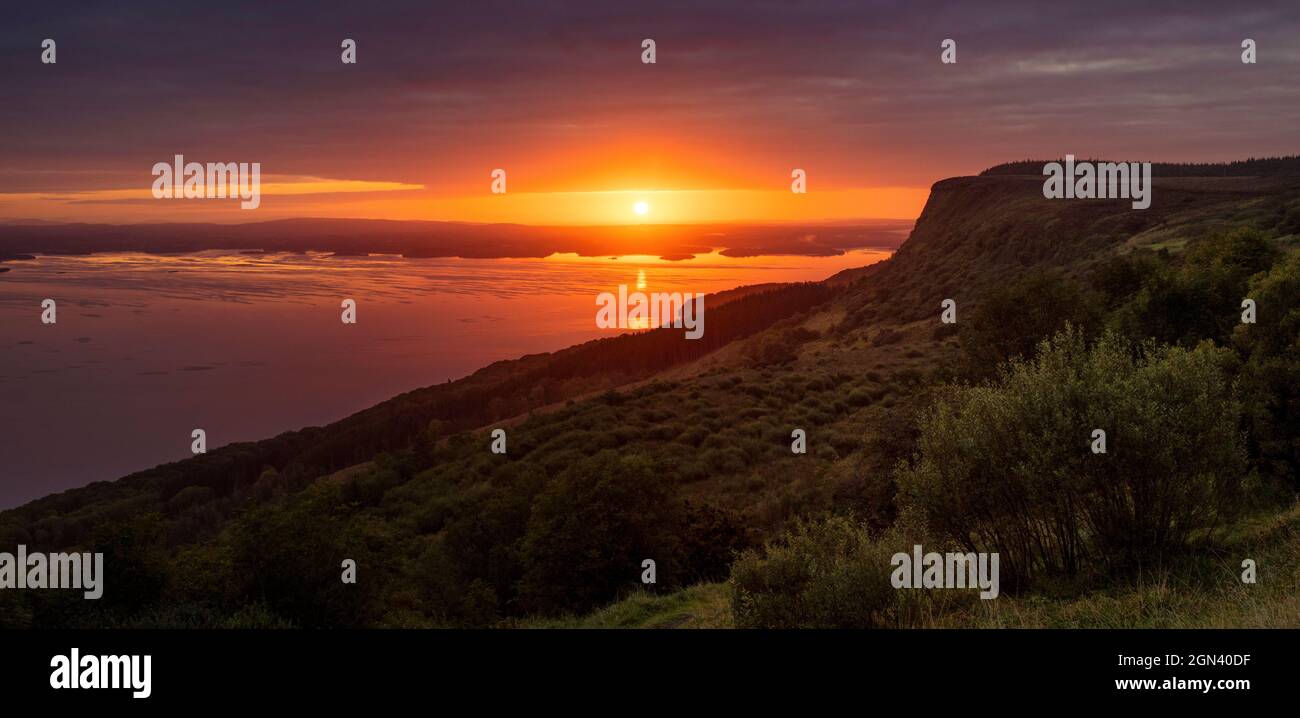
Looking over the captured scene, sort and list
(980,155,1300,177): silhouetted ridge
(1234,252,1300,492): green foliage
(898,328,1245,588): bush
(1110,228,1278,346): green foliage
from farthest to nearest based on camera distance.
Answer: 1. (980,155,1300,177): silhouetted ridge
2. (1110,228,1278,346): green foliage
3. (1234,252,1300,492): green foliage
4. (898,328,1245,588): bush

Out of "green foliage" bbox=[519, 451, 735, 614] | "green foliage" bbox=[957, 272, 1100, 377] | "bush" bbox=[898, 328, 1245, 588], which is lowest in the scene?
"green foliage" bbox=[519, 451, 735, 614]

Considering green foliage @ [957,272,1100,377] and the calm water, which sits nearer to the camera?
green foliage @ [957,272,1100,377]

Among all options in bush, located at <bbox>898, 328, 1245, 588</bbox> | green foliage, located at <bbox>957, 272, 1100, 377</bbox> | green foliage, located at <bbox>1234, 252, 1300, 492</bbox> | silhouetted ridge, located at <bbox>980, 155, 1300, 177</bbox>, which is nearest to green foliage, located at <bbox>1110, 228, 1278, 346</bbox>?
green foliage, located at <bbox>1234, 252, 1300, 492</bbox>

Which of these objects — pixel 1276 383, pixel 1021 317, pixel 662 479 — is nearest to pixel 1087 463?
pixel 1276 383

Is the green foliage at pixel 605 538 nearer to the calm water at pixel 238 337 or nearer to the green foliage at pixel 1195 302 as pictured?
the green foliage at pixel 1195 302

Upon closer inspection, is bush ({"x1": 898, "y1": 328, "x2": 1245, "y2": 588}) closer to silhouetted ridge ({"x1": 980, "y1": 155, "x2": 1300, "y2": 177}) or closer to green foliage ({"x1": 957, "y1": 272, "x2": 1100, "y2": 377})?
green foliage ({"x1": 957, "y1": 272, "x2": 1100, "y2": 377})

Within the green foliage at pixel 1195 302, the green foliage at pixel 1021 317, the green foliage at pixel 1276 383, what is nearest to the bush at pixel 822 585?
the green foliage at pixel 1276 383

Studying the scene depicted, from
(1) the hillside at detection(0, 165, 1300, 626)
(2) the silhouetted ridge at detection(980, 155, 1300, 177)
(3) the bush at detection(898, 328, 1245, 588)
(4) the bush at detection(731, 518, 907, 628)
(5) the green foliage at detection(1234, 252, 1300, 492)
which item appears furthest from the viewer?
(2) the silhouetted ridge at detection(980, 155, 1300, 177)
